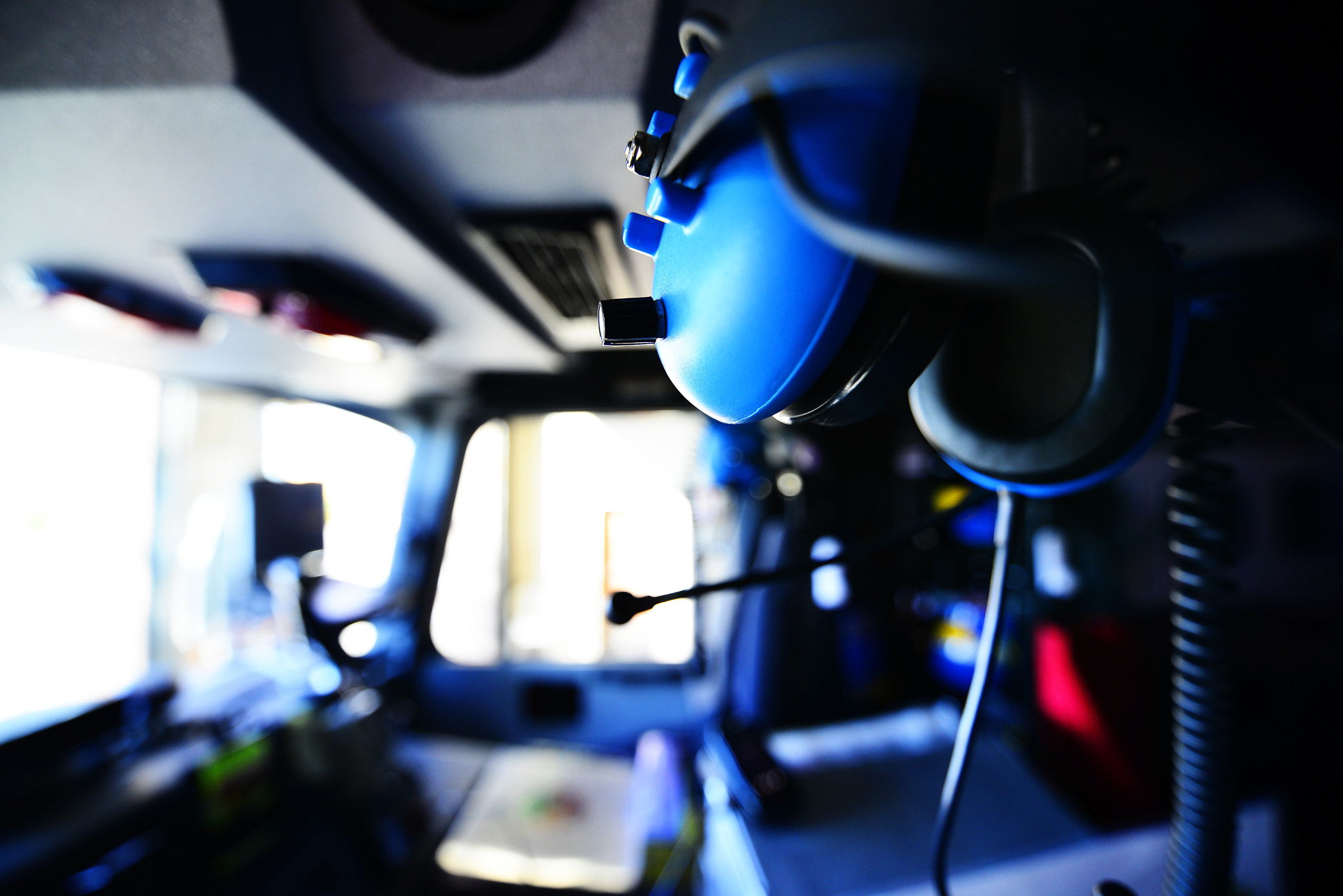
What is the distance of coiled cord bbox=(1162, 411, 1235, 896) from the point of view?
0.37 meters

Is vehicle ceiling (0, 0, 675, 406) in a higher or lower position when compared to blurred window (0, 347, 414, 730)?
higher

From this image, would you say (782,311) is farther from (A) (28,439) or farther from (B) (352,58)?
(A) (28,439)

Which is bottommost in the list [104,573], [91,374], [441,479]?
[104,573]

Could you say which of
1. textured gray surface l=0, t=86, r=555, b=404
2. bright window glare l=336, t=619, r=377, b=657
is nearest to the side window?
bright window glare l=336, t=619, r=377, b=657

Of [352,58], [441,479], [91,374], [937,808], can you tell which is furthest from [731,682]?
[91,374]

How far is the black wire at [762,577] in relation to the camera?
13.6 inches

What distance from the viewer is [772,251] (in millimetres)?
230

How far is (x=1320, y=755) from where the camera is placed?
99 centimetres

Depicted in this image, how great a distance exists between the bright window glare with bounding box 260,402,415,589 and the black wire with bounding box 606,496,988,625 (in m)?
2.02

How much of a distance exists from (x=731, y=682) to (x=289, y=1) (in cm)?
144

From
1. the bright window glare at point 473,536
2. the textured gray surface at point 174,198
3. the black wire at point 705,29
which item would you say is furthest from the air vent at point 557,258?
the bright window glare at point 473,536

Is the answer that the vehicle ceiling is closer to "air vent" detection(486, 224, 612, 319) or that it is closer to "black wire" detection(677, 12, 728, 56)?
"air vent" detection(486, 224, 612, 319)

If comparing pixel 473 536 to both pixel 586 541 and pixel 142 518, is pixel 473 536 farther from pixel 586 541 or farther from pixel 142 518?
pixel 586 541

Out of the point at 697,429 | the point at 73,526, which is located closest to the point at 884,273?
the point at 697,429
